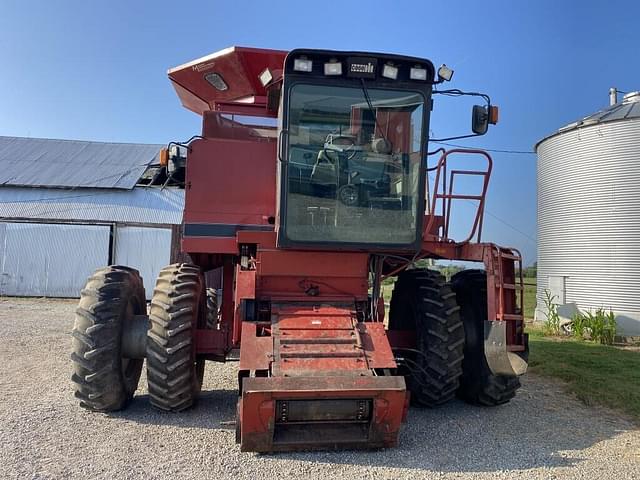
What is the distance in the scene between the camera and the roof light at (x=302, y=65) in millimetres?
5340

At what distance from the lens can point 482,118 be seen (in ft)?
18.8

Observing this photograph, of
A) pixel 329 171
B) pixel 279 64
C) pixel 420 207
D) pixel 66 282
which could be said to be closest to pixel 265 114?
pixel 279 64

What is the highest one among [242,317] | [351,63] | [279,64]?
[279,64]

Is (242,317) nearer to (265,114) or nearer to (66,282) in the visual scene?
(265,114)

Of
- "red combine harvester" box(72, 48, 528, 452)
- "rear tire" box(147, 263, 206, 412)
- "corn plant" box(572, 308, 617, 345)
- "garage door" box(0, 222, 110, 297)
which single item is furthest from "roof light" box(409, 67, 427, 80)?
"garage door" box(0, 222, 110, 297)

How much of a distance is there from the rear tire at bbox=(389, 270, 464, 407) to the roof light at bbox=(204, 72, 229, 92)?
377 cm

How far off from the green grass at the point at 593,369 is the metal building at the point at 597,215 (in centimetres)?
196

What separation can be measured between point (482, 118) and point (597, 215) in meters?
10.4

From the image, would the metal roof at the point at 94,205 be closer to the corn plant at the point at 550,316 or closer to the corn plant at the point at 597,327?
the corn plant at the point at 550,316

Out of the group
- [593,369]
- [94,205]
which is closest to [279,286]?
[593,369]

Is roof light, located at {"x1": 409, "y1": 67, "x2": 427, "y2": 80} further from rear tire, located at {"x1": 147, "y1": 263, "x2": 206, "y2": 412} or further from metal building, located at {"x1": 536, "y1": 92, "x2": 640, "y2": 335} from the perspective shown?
metal building, located at {"x1": 536, "y1": 92, "x2": 640, "y2": 335}

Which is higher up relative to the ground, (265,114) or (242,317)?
(265,114)

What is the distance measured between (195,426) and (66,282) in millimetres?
18780

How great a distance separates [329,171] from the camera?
5.59 m
